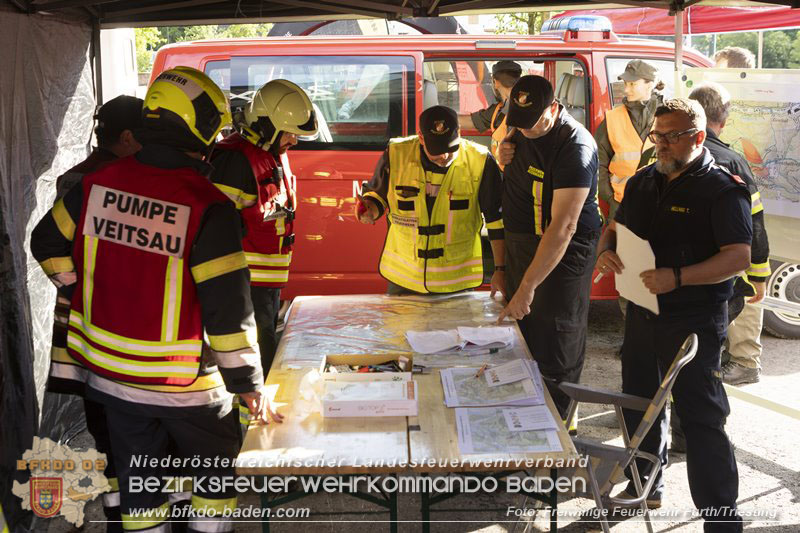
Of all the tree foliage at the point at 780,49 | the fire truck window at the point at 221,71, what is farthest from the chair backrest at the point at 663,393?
the tree foliage at the point at 780,49

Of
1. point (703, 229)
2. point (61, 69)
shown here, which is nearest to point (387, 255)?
point (703, 229)

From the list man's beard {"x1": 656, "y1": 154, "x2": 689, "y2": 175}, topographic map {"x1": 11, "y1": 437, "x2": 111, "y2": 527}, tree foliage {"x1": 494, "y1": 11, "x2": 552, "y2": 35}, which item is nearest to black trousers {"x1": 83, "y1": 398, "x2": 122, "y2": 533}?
topographic map {"x1": 11, "y1": 437, "x2": 111, "y2": 527}

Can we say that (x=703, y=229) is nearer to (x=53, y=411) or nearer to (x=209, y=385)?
(x=209, y=385)

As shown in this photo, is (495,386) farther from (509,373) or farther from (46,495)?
(46,495)

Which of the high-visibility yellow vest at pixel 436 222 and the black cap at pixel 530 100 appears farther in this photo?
the high-visibility yellow vest at pixel 436 222

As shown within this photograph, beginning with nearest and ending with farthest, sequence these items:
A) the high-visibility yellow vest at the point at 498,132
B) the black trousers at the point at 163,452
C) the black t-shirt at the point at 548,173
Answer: the black trousers at the point at 163,452
the black t-shirt at the point at 548,173
the high-visibility yellow vest at the point at 498,132

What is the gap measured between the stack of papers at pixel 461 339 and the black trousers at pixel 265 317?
0.93 meters

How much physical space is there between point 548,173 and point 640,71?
206 centimetres

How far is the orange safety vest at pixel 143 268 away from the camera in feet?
8.53

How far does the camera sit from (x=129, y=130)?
3.53 metres

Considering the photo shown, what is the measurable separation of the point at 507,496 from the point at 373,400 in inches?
59.7

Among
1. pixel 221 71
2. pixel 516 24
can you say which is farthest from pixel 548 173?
pixel 516 24

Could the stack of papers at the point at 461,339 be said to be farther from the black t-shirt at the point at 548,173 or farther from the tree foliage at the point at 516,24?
the tree foliage at the point at 516,24

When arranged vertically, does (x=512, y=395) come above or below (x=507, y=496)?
above
